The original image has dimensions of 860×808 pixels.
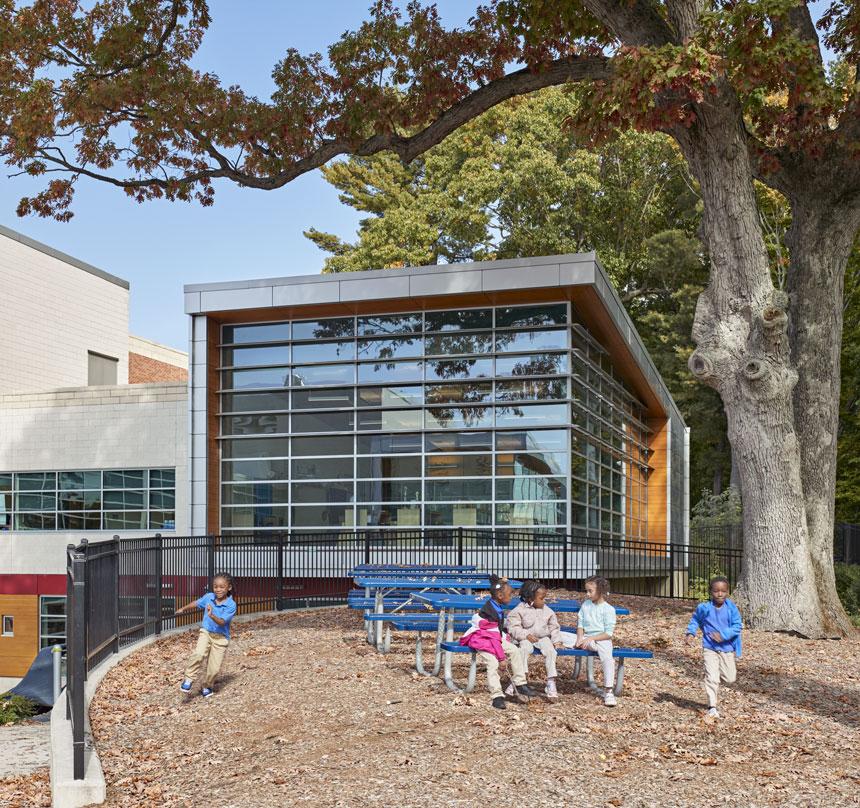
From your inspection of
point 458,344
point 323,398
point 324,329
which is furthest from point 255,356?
point 458,344

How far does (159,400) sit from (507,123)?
76.7ft

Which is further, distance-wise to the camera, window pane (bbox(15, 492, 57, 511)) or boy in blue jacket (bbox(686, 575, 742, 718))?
window pane (bbox(15, 492, 57, 511))

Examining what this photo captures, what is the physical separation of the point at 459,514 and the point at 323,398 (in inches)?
162

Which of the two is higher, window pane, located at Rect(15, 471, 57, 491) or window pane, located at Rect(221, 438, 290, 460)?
window pane, located at Rect(221, 438, 290, 460)

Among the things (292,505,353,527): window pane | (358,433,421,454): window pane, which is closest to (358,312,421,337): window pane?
(358,433,421,454): window pane

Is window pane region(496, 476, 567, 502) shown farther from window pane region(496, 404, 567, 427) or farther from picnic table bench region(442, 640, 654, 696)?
picnic table bench region(442, 640, 654, 696)

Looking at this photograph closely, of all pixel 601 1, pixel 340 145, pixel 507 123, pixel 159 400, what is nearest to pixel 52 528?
pixel 159 400

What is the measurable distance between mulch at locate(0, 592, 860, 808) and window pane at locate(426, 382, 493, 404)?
33.8 ft

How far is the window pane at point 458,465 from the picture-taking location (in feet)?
73.3

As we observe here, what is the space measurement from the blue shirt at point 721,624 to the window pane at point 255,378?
15.6 m

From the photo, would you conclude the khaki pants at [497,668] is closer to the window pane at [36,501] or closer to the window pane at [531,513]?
the window pane at [531,513]

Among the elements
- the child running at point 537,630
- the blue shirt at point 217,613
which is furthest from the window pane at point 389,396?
the child running at point 537,630

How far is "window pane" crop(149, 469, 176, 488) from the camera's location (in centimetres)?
2597

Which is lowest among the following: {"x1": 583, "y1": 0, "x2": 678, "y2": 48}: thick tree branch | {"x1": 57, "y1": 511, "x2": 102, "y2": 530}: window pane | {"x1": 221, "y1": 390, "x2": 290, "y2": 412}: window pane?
{"x1": 57, "y1": 511, "x2": 102, "y2": 530}: window pane
